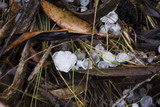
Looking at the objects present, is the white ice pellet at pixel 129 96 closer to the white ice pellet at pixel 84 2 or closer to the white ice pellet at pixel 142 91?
the white ice pellet at pixel 142 91

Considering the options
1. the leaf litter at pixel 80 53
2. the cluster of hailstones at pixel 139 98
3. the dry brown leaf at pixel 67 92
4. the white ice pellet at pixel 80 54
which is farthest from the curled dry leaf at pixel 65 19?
the cluster of hailstones at pixel 139 98

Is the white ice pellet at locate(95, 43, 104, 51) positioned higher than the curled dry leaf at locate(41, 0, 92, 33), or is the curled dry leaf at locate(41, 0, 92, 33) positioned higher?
the curled dry leaf at locate(41, 0, 92, 33)

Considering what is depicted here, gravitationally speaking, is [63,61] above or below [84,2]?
below

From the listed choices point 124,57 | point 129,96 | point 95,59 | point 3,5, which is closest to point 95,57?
point 95,59

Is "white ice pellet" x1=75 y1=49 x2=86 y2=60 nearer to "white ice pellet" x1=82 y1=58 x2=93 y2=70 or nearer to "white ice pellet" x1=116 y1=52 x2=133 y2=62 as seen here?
"white ice pellet" x1=82 y1=58 x2=93 y2=70

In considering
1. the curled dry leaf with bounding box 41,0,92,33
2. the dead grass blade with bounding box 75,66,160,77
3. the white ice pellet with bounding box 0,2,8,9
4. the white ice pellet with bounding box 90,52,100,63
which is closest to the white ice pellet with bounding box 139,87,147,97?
the dead grass blade with bounding box 75,66,160,77

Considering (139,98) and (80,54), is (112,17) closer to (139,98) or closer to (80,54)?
(80,54)
